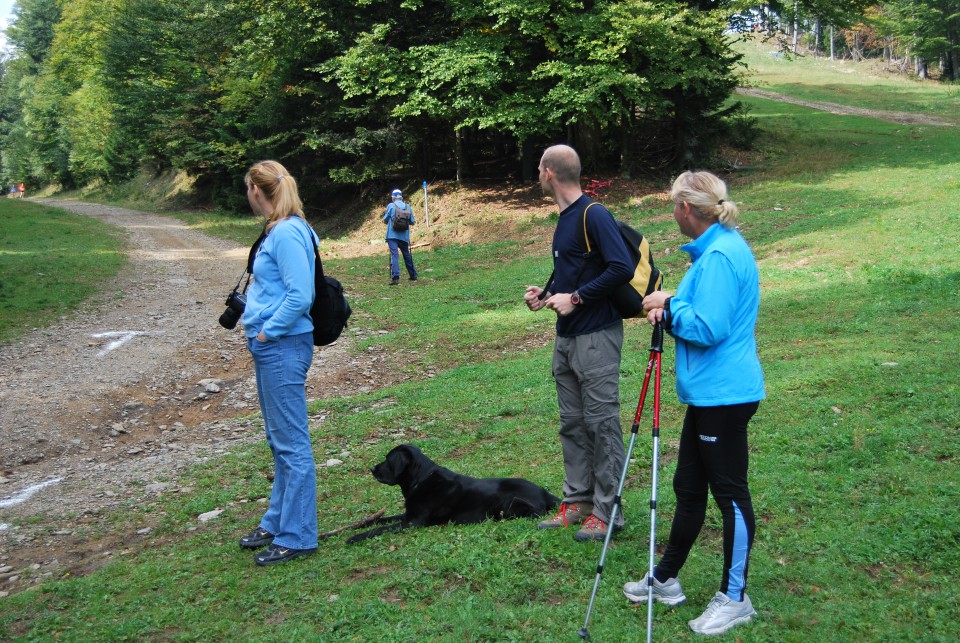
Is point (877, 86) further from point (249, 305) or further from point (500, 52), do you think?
point (249, 305)

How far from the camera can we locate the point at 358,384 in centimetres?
1045

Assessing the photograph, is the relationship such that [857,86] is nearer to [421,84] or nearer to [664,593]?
[421,84]

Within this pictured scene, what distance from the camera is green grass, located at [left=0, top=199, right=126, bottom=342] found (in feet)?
46.3

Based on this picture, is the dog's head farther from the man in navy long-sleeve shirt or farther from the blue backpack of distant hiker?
the blue backpack of distant hiker

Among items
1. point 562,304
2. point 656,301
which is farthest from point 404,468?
point 656,301

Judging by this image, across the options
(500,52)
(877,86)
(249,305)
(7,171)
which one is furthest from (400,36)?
(7,171)

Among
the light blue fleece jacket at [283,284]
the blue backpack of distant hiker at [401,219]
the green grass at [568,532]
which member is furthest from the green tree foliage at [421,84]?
the light blue fleece jacket at [283,284]

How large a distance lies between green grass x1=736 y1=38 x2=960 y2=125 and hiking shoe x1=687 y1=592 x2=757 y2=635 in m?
27.2

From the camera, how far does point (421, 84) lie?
905 inches

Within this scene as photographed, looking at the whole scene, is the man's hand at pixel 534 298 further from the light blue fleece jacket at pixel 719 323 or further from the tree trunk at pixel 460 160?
the tree trunk at pixel 460 160

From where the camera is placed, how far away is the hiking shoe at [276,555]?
15.3 feet

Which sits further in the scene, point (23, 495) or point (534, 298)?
point (23, 495)

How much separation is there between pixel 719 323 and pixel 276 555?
118 inches

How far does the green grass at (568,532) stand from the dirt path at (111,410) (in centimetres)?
53
